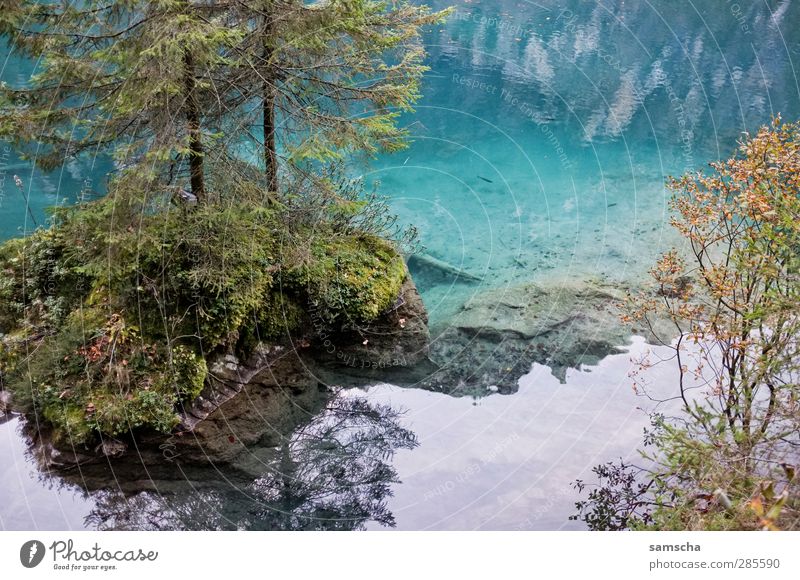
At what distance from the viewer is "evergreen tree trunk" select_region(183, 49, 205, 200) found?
7.40 meters

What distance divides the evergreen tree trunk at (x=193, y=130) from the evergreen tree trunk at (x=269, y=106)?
0.90m

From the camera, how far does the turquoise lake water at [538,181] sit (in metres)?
7.52

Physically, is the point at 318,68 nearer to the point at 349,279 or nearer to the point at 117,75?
the point at 117,75

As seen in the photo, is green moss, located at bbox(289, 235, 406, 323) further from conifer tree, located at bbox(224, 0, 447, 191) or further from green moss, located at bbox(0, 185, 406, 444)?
conifer tree, located at bbox(224, 0, 447, 191)

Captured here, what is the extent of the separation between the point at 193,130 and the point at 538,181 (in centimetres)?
810

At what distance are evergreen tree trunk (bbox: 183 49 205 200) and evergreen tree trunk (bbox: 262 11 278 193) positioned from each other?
35.3 inches

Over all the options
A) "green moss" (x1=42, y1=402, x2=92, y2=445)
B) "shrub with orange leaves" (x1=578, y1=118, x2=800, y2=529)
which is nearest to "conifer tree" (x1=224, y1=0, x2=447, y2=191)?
"green moss" (x1=42, y1=402, x2=92, y2=445)

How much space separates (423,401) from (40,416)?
427cm

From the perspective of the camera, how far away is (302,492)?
24.5 ft

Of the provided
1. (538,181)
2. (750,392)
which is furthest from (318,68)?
(538,181)

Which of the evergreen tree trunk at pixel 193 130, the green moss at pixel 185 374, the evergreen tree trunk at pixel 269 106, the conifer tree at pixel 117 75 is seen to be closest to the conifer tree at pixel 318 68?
the evergreen tree trunk at pixel 269 106

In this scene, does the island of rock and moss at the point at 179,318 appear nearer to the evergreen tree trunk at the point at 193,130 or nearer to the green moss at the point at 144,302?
the green moss at the point at 144,302

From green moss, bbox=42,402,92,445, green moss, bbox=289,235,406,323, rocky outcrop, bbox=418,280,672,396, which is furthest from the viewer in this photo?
rocky outcrop, bbox=418,280,672,396

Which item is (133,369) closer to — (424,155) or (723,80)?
(424,155)
